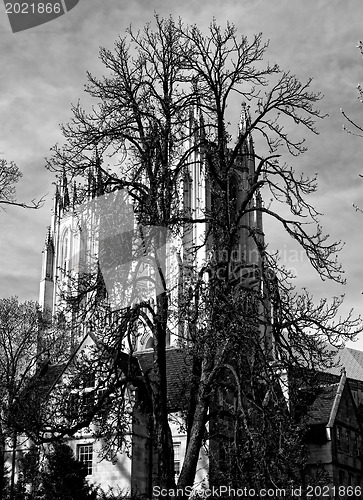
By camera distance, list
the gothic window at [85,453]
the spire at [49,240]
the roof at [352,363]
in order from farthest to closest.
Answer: the spire at [49,240] < the roof at [352,363] < the gothic window at [85,453]

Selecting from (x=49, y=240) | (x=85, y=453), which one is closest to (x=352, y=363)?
(x=49, y=240)

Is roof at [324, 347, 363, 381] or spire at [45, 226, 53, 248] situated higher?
spire at [45, 226, 53, 248]

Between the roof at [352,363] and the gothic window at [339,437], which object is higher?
the roof at [352,363]

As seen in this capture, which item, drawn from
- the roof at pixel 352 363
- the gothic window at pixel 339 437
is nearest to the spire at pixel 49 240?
the roof at pixel 352 363

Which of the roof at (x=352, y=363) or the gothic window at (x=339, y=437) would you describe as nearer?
the gothic window at (x=339, y=437)

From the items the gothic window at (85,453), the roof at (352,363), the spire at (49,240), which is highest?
the spire at (49,240)

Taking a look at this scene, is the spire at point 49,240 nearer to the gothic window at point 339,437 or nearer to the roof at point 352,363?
the roof at point 352,363

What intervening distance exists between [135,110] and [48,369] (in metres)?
23.2

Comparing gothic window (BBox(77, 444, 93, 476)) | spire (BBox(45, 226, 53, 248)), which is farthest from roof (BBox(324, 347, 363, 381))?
gothic window (BBox(77, 444, 93, 476))

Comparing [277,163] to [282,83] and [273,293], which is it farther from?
[273,293]

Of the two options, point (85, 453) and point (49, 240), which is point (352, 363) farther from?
point (85, 453)

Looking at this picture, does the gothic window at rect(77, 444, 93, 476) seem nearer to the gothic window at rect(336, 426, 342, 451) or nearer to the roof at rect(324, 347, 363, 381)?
the gothic window at rect(336, 426, 342, 451)

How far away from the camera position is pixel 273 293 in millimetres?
16875

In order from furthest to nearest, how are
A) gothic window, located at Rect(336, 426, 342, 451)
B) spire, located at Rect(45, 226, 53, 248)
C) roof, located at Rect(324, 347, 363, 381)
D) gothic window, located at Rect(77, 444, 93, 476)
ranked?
spire, located at Rect(45, 226, 53, 248)
roof, located at Rect(324, 347, 363, 381)
gothic window, located at Rect(336, 426, 342, 451)
gothic window, located at Rect(77, 444, 93, 476)
